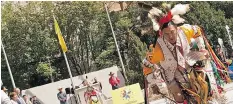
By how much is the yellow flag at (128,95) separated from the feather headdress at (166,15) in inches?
372

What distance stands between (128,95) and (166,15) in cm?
976

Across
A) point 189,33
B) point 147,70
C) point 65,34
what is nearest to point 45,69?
point 65,34

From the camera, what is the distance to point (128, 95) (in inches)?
682

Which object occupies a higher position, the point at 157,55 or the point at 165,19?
the point at 165,19

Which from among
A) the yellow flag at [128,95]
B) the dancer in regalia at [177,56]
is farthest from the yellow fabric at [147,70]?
the yellow flag at [128,95]

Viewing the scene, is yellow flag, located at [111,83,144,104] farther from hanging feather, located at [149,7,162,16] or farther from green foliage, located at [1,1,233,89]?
green foliage, located at [1,1,233,89]

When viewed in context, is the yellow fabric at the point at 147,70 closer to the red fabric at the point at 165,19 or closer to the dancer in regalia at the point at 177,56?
the dancer in regalia at the point at 177,56

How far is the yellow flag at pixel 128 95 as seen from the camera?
56.2 ft

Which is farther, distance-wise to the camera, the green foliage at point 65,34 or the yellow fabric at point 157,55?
the green foliage at point 65,34

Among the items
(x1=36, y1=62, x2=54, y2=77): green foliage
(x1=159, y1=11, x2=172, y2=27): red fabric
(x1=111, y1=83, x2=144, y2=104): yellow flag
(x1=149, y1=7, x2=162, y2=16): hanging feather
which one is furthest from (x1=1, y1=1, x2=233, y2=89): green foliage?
(x1=159, y1=11, x2=172, y2=27): red fabric

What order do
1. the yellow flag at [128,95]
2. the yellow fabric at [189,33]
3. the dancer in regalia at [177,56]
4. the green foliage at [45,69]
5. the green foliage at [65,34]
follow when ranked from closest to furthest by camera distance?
the dancer in regalia at [177,56] < the yellow fabric at [189,33] < the yellow flag at [128,95] < the green foliage at [45,69] < the green foliage at [65,34]

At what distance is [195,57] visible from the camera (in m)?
7.72

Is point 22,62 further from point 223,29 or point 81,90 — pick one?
point 81,90

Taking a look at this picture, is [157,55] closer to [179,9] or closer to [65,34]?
[179,9]
